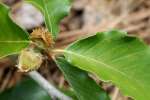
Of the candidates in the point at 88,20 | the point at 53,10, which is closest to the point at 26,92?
the point at 53,10

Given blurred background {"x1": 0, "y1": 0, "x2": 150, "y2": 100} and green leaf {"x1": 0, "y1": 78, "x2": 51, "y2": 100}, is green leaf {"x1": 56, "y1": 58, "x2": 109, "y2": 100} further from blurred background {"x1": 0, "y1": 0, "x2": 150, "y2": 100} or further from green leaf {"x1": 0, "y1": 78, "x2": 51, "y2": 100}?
blurred background {"x1": 0, "y1": 0, "x2": 150, "y2": 100}

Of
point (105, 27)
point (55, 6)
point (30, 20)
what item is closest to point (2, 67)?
point (30, 20)

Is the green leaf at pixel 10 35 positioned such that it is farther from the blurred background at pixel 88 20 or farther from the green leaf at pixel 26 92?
the blurred background at pixel 88 20

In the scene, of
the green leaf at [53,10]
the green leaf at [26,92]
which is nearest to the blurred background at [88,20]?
the green leaf at [26,92]

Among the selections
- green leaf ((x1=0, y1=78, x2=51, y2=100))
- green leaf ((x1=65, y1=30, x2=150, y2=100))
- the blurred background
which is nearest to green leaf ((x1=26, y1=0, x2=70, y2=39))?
green leaf ((x1=65, y1=30, x2=150, y2=100))

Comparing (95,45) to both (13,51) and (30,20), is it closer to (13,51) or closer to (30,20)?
(13,51)

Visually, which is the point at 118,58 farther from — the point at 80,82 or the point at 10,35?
the point at 10,35

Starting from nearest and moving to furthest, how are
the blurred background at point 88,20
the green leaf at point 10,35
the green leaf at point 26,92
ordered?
the green leaf at point 10,35 < the green leaf at point 26,92 < the blurred background at point 88,20
